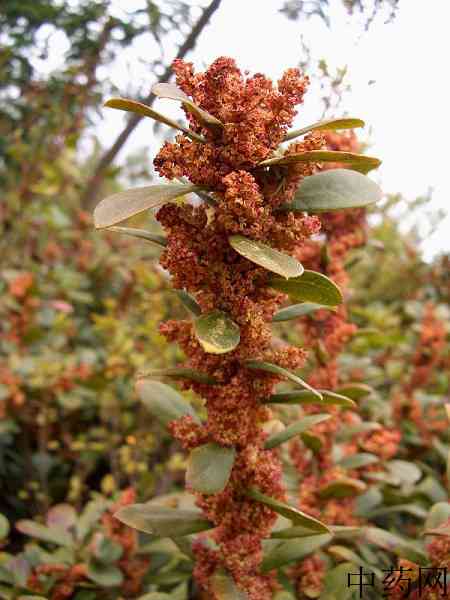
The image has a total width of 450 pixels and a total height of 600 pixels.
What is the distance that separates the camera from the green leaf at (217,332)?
0.76 meters

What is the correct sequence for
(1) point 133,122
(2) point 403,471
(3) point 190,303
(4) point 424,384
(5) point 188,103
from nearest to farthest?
1. (5) point 188,103
2. (3) point 190,303
3. (2) point 403,471
4. (1) point 133,122
5. (4) point 424,384

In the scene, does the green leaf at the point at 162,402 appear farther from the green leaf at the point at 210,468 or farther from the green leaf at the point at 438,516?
the green leaf at the point at 438,516

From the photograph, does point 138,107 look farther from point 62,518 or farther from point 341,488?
point 62,518

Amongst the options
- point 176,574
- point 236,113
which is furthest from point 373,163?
point 176,574

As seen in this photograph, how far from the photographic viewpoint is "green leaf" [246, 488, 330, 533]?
89cm

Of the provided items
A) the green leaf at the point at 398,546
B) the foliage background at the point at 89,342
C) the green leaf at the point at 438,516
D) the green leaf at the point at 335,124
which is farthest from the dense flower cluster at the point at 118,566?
the green leaf at the point at 335,124

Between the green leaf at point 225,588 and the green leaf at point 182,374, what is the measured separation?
12.5 inches

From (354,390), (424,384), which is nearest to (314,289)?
(354,390)

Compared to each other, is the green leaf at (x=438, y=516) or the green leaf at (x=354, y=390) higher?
the green leaf at (x=354, y=390)

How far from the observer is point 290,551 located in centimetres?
107

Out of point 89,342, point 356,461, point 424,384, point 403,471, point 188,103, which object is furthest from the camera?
point 89,342

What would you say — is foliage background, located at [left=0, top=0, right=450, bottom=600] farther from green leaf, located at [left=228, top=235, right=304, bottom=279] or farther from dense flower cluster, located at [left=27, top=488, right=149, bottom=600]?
green leaf, located at [left=228, top=235, right=304, bottom=279]

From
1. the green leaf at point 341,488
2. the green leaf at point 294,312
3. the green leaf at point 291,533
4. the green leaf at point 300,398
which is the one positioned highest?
the green leaf at point 294,312

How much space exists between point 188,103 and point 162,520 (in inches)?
25.5
